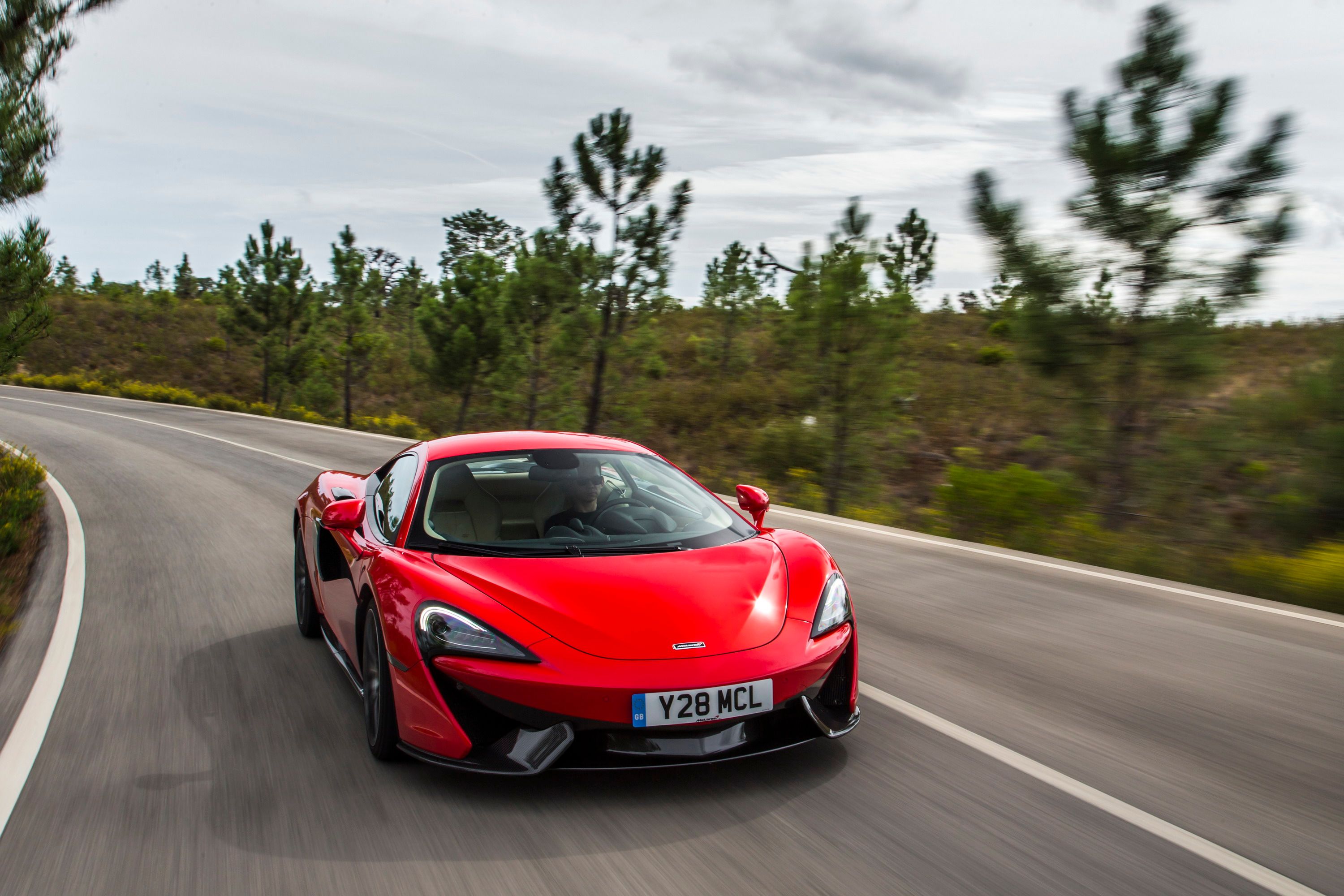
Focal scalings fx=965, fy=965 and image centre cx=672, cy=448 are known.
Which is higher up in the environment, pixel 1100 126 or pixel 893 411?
pixel 1100 126

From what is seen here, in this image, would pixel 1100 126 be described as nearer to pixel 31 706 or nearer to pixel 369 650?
pixel 369 650

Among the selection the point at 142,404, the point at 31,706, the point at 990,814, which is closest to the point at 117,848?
the point at 31,706

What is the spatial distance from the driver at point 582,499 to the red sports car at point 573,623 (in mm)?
11

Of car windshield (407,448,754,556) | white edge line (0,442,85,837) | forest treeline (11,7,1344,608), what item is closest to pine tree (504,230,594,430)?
forest treeline (11,7,1344,608)

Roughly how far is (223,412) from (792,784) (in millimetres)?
30929

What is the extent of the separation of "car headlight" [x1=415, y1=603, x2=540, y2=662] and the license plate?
38 centimetres

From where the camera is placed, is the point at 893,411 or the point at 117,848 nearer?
the point at 117,848

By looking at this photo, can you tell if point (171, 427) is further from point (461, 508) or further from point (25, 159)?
point (461, 508)

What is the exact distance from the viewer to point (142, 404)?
32938 mm

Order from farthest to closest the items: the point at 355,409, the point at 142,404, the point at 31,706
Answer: the point at 355,409
the point at 142,404
the point at 31,706

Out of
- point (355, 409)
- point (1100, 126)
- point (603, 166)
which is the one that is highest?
point (603, 166)

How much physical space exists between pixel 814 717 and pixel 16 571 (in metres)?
7.17

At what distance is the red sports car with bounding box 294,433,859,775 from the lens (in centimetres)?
312

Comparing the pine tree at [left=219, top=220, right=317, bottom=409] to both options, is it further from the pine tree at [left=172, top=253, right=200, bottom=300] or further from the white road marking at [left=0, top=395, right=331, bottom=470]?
the pine tree at [left=172, top=253, right=200, bottom=300]
